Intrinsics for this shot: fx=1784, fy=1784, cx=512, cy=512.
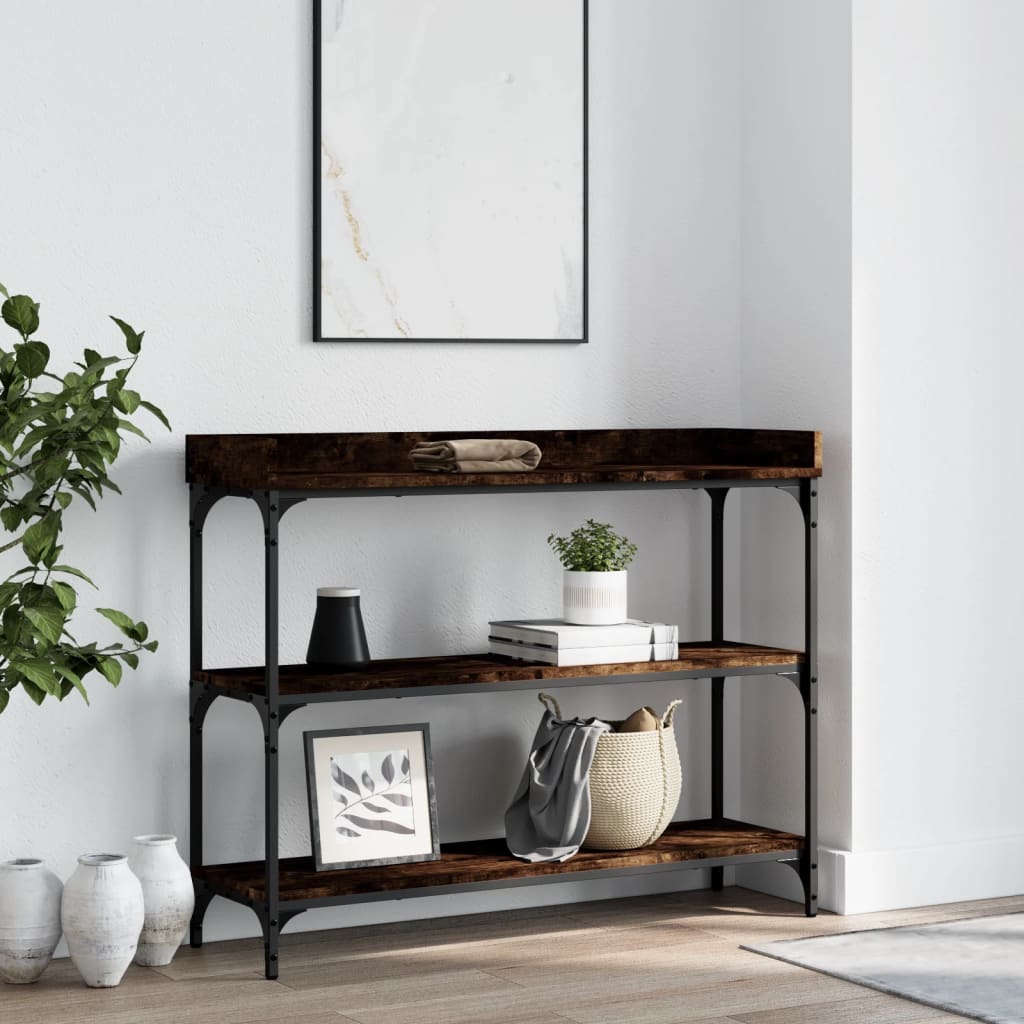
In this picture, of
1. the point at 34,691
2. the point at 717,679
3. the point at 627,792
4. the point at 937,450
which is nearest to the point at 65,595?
the point at 34,691

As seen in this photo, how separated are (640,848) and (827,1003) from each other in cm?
69

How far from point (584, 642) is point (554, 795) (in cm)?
35

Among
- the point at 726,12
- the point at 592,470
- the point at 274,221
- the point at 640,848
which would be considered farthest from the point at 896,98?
the point at 640,848

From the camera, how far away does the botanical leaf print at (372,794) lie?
12.1 ft

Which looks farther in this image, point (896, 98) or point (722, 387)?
point (722, 387)

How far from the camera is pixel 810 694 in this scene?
3.98 m

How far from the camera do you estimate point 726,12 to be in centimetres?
433

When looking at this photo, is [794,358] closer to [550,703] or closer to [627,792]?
[550,703]

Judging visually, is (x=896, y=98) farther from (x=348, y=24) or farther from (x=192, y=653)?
(x=192, y=653)

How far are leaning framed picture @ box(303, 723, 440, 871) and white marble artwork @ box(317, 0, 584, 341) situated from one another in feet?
2.88

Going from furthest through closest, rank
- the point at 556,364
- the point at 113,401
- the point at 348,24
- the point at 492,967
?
1. the point at 556,364
2. the point at 348,24
3. the point at 492,967
4. the point at 113,401

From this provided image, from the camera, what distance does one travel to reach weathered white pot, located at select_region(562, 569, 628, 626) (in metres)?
3.85

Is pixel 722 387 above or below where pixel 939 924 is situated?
above

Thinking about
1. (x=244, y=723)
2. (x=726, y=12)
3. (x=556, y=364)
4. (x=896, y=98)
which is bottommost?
(x=244, y=723)
